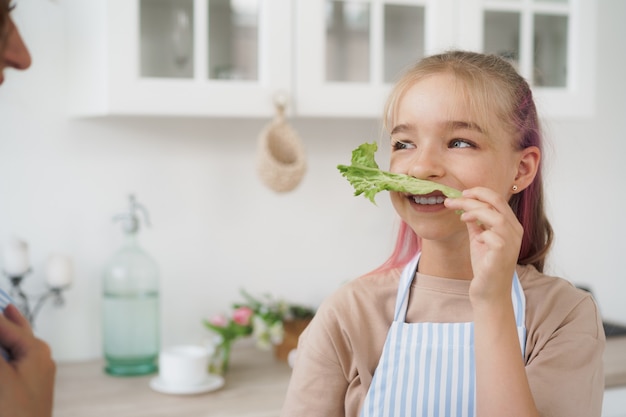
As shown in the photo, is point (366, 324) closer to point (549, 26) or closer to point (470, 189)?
point (470, 189)

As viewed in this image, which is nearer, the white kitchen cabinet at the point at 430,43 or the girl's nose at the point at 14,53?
the girl's nose at the point at 14,53

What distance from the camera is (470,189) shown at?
1.07 metres

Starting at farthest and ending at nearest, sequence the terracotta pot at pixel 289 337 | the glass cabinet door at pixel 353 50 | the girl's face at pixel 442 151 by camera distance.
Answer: the terracotta pot at pixel 289 337
the glass cabinet door at pixel 353 50
the girl's face at pixel 442 151

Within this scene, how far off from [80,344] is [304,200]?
0.71 metres

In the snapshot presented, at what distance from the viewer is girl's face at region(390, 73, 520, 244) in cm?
112

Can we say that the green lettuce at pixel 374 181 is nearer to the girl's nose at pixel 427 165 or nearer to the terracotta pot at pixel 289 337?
the girl's nose at pixel 427 165

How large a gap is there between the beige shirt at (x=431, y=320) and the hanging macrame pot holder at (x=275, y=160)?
675 millimetres

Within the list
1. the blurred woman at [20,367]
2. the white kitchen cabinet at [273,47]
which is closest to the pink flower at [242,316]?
the white kitchen cabinet at [273,47]

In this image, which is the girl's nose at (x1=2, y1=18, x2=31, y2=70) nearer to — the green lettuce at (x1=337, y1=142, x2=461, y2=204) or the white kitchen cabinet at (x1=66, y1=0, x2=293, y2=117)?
the green lettuce at (x1=337, y1=142, x2=461, y2=204)

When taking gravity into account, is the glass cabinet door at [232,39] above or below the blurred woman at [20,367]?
above

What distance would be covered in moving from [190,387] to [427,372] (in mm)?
749

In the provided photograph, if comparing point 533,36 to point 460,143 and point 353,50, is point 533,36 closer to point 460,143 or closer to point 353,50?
point 353,50

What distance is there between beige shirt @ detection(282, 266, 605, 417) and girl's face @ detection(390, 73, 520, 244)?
0.40 ft

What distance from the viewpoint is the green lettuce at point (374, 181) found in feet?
3.50
